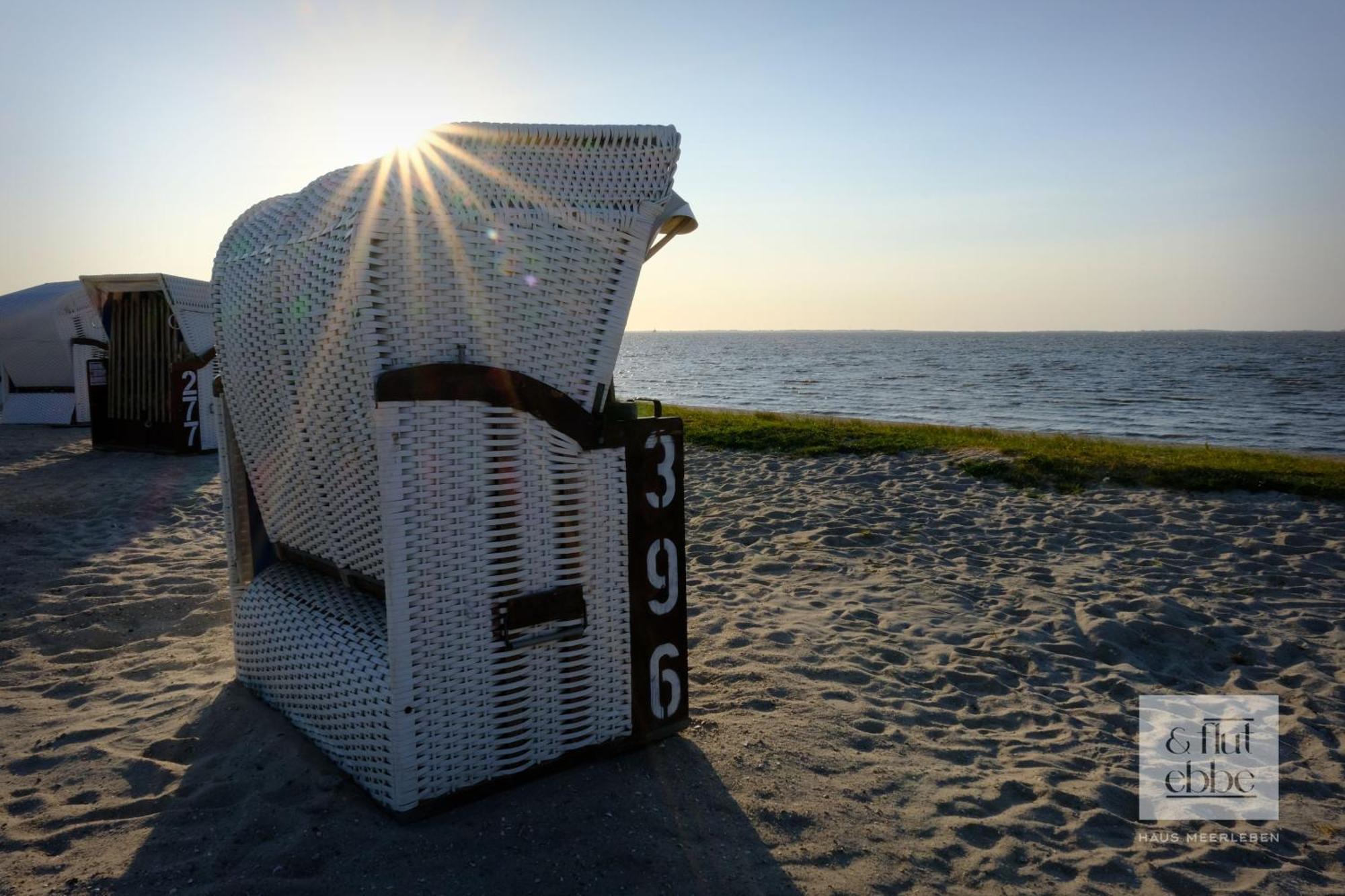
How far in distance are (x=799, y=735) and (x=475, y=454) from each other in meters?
1.80

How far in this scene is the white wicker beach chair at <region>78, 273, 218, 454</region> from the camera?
11117 mm

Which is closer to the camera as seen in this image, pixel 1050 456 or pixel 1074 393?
pixel 1050 456

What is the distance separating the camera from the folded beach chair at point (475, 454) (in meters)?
2.61

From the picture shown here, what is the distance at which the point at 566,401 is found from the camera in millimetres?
2869

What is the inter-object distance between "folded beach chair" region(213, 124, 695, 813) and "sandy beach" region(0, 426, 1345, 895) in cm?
29

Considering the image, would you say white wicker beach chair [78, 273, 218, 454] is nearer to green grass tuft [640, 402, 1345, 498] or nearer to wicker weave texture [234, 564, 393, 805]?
green grass tuft [640, 402, 1345, 498]

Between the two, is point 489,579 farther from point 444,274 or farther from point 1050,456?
point 1050,456

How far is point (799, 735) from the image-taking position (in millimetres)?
3412

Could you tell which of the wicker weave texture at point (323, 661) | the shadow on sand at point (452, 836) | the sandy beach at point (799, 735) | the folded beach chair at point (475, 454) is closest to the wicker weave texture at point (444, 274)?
the folded beach chair at point (475, 454)

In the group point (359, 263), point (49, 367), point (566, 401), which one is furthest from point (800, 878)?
point (49, 367)

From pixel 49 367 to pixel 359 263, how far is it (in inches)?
679

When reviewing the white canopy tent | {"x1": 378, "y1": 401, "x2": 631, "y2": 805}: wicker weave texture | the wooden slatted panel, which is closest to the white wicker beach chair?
the wooden slatted panel

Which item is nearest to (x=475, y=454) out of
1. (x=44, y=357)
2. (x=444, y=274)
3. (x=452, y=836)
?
(x=444, y=274)

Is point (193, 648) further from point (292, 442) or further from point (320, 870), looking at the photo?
point (320, 870)
